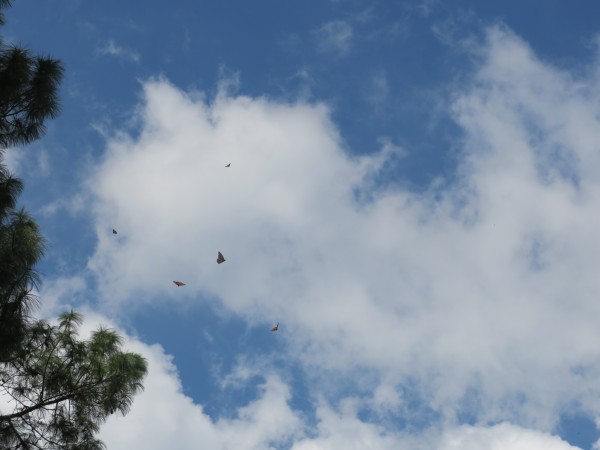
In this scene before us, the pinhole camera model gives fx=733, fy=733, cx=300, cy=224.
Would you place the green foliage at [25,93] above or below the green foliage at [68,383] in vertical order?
above

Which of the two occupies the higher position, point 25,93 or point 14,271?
point 25,93

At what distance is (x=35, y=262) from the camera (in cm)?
1115

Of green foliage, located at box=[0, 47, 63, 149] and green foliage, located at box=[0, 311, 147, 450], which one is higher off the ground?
green foliage, located at box=[0, 47, 63, 149]

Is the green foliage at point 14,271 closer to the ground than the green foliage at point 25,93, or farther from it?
closer to the ground

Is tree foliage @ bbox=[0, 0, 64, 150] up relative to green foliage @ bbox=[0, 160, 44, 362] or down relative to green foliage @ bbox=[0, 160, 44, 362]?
up

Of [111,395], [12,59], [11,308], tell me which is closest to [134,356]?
[111,395]

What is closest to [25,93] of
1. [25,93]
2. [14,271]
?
[25,93]

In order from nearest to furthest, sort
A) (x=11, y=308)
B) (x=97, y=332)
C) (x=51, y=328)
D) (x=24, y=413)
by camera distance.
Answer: (x=11, y=308) < (x=24, y=413) < (x=51, y=328) < (x=97, y=332)

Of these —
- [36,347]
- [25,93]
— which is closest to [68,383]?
[36,347]

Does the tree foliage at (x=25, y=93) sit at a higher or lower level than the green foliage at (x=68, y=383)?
higher

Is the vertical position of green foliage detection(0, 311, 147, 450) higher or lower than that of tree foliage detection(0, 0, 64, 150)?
lower

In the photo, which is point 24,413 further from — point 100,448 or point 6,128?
point 6,128

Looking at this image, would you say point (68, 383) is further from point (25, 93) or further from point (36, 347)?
point (25, 93)

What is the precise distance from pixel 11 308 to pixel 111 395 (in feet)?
8.31
